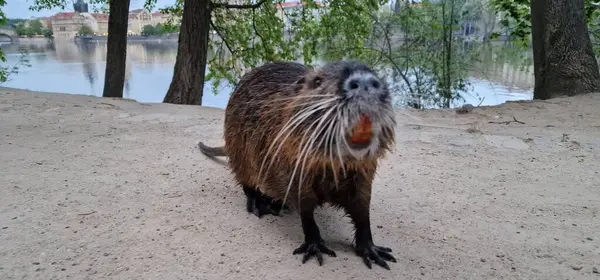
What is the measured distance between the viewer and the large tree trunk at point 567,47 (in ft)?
19.4

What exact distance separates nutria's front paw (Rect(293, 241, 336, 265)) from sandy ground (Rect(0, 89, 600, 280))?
4 centimetres

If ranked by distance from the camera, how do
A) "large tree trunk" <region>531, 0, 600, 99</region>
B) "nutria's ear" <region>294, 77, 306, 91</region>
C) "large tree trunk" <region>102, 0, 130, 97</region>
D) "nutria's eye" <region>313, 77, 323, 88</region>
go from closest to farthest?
"nutria's eye" <region>313, 77, 323, 88</region> < "nutria's ear" <region>294, 77, 306, 91</region> < "large tree trunk" <region>531, 0, 600, 99</region> < "large tree trunk" <region>102, 0, 130, 97</region>

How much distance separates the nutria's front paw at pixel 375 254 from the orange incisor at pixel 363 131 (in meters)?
0.76

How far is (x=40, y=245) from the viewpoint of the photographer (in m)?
2.22

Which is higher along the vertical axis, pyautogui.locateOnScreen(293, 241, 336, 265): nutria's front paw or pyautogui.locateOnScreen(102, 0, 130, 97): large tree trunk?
pyautogui.locateOnScreen(102, 0, 130, 97): large tree trunk

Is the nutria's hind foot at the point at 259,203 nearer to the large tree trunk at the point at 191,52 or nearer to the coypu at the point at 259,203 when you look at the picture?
the coypu at the point at 259,203

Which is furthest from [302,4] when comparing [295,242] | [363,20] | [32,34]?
[295,242]

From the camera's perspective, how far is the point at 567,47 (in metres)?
5.95

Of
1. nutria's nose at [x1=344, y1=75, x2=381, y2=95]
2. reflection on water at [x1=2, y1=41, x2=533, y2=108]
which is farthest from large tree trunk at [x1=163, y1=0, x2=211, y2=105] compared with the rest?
nutria's nose at [x1=344, y1=75, x2=381, y2=95]

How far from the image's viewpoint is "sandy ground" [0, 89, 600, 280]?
2.11 m

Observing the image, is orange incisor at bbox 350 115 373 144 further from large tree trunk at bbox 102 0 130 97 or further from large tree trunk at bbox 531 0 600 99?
large tree trunk at bbox 102 0 130 97

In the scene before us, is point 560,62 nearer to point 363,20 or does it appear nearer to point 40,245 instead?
point 363,20

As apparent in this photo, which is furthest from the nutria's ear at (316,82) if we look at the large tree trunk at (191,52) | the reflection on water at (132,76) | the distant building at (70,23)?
Result: the distant building at (70,23)

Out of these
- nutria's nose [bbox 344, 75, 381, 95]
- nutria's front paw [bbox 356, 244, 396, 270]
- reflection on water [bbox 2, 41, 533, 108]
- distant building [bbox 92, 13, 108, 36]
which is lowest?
nutria's front paw [bbox 356, 244, 396, 270]
